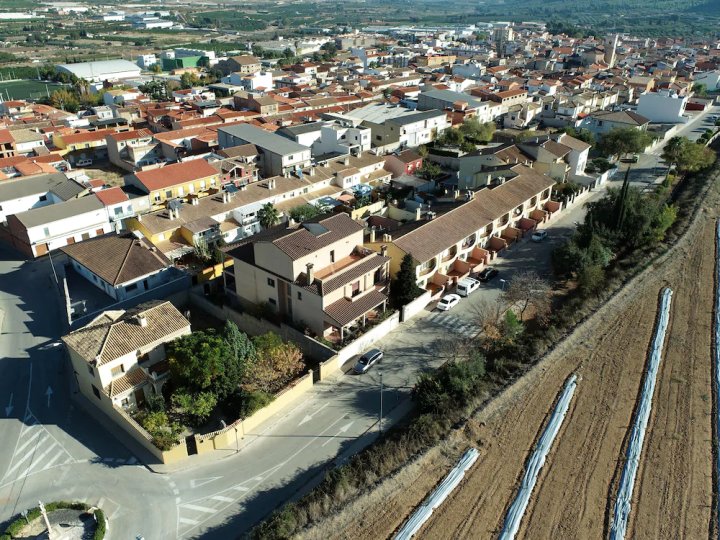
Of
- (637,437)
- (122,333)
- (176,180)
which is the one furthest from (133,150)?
(637,437)

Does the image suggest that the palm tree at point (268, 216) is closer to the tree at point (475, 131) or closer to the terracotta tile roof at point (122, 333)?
the terracotta tile roof at point (122, 333)

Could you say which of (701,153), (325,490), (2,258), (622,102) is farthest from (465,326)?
(622,102)

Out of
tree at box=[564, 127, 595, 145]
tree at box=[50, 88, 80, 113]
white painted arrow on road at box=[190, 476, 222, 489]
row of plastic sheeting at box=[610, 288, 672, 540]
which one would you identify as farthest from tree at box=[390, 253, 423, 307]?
tree at box=[50, 88, 80, 113]

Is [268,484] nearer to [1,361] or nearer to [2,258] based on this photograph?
[1,361]

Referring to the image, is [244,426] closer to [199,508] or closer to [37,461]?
[199,508]

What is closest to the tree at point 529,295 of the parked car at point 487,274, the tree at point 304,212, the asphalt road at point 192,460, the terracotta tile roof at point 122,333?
the parked car at point 487,274

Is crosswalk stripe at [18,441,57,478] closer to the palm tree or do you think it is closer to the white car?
the white car
